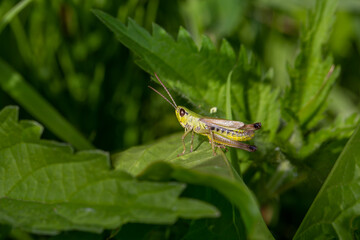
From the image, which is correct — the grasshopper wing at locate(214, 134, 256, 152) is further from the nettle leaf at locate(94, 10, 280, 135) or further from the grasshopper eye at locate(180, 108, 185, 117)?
the grasshopper eye at locate(180, 108, 185, 117)

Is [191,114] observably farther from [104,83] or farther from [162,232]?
[104,83]

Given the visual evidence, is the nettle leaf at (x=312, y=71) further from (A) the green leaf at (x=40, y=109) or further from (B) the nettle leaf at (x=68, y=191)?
(A) the green leaf at (x=40, y=109)

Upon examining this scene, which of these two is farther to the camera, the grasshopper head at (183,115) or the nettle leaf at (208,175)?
the grasshopper head at (183,115)

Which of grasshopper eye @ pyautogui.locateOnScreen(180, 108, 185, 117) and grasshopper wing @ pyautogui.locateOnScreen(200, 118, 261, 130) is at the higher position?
grasshopper wing @ pyautogui.locateOnScreen(200, 118, 261, 130)

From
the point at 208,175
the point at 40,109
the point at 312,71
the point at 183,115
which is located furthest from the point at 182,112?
the point at 208,175

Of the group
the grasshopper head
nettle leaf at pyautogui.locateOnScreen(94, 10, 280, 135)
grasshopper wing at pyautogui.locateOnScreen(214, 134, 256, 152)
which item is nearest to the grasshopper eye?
the grasshopper head

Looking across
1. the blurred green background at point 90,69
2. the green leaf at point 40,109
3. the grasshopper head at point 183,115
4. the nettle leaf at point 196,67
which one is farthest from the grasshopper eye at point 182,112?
the blurred green background at point 90,69
